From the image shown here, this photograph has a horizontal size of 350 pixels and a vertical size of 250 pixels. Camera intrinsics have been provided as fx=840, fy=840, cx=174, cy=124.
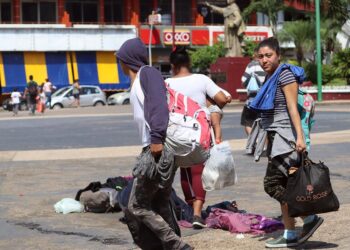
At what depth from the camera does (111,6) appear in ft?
192

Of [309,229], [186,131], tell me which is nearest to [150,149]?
[186,131]

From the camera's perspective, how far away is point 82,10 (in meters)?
57.9

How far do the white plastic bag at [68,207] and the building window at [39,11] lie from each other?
4858 cm

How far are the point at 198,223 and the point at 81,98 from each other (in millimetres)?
39215

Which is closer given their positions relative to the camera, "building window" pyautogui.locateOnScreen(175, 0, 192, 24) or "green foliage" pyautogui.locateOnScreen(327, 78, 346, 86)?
"green foliage" pyautogui.locateOnScreen(327, 78, 346, 86)

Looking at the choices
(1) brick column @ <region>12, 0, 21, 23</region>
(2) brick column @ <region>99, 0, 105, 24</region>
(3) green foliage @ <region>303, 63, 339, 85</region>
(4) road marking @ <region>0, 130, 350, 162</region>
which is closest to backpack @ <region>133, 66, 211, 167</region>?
(4) road marking @ <region>0, 130, 350, 162</region>

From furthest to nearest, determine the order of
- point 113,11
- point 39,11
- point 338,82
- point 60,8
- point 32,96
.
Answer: point 113,11 < point 60,8 < point 39,11 < point 338,82 < point 32,96

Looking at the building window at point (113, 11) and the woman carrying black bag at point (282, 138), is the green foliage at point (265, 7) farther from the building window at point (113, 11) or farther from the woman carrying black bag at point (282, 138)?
the woman carrying black bag at point (282, 138)

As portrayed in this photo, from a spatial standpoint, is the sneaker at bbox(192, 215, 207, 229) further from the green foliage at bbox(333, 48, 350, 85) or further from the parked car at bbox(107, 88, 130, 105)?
the parked car at bbox(107, 88, 130, 105)

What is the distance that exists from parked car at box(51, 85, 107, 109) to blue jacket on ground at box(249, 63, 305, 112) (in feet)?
128

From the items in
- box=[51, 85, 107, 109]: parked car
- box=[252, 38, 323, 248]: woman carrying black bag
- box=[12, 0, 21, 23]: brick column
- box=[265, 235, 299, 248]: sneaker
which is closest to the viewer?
box=[252, 38, 323, 248]: woman carrying black bag

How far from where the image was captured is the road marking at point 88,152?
48.9ft

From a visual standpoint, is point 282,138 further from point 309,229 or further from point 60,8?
point 60,8

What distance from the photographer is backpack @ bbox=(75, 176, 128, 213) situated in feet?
28.8
